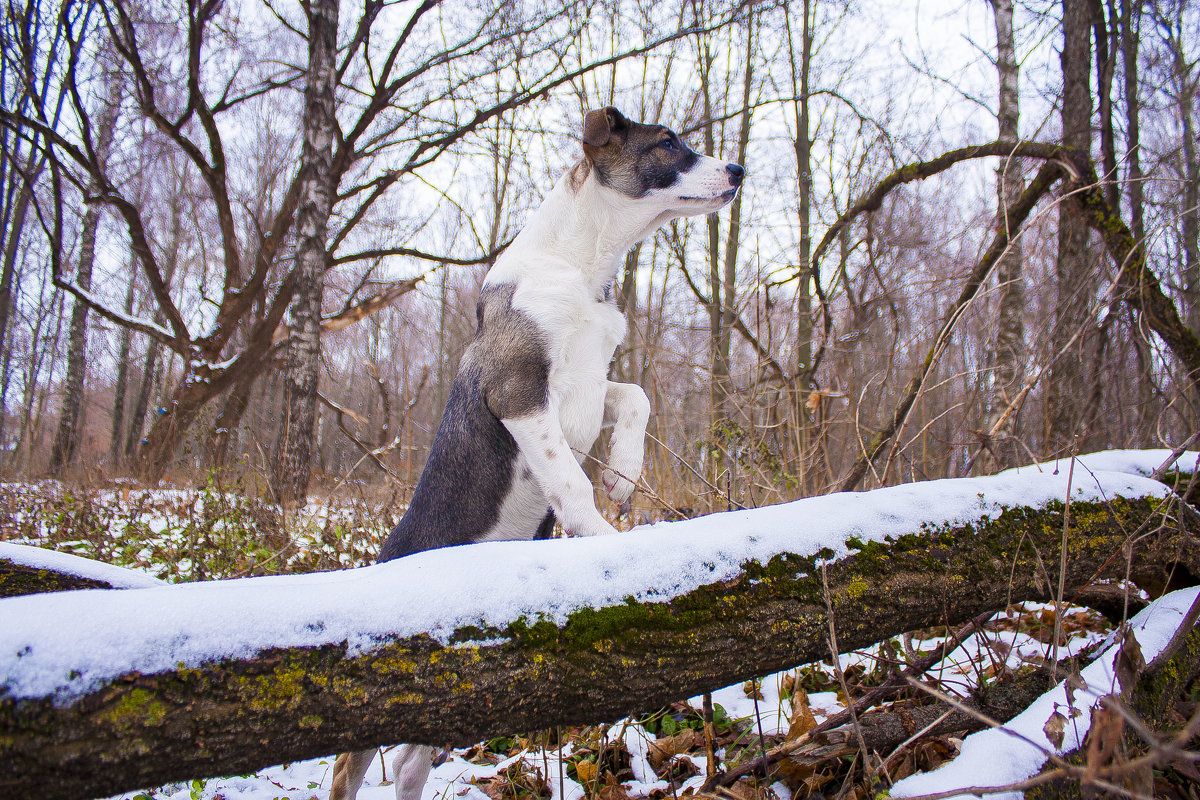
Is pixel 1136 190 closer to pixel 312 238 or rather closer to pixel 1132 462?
pixel 1132 462

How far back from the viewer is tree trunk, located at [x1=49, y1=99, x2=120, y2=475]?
37.8 feet

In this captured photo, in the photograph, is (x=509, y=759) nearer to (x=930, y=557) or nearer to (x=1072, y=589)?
(x=930, y=557)

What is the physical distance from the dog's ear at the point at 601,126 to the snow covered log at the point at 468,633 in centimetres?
153

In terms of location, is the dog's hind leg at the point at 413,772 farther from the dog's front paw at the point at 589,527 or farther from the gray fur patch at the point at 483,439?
the dog's front paw at the point at 589,527

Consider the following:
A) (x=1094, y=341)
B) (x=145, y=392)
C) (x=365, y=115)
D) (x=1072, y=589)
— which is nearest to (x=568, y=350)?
(x=1072, y=589)

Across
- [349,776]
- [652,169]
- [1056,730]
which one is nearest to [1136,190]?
[652,169]

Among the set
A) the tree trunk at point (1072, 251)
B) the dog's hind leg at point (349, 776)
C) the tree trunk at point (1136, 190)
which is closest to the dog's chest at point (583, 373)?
the dog's hind leg at point (349, 776)

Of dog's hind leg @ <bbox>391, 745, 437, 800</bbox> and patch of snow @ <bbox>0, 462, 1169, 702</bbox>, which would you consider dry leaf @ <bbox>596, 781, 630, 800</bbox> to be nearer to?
dog's hind leg @ <bbox>391, 745, 437, 800</bbox>

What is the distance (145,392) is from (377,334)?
6.19 meters

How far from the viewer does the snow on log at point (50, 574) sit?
145cm

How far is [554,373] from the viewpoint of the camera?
215cm

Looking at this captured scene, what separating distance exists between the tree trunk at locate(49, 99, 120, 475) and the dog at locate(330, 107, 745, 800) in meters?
12.2

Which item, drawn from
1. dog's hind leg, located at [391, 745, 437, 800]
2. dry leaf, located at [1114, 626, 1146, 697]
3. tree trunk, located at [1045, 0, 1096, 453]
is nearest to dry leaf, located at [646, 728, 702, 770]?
dog's hind leg, located at [391, 745, 437, 800]

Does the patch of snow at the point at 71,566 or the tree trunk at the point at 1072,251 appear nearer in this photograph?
the patch of snow at the point at 71,566
